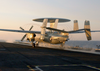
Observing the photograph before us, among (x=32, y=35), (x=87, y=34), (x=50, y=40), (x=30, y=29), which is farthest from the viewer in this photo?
(x=30, y=29)

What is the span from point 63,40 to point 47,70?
1920 centimetres

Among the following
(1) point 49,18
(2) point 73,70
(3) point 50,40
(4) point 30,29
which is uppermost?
(1) point 49,18

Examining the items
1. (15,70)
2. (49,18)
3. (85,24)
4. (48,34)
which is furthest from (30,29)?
(15,70)

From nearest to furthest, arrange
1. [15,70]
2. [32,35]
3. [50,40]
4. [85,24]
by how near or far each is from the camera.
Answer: [15,70] → [85,24] → [50,40] → [32,35]

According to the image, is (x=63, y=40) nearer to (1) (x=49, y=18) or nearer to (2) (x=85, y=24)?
(2) (x=85, y=24)

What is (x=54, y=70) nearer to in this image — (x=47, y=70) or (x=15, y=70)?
(x=47, y=70)

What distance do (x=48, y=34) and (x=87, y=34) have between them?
1117 centimetres

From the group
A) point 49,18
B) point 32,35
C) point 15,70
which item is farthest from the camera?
point 49,18

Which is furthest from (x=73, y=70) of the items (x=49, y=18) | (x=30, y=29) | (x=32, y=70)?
(x=49, y=18)

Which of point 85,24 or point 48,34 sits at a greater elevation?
point 85,24

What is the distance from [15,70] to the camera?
933cm

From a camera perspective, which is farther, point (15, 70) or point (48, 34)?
point (48, 34)

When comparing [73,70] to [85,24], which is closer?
[73,70]

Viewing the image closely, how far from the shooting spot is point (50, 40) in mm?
32062
